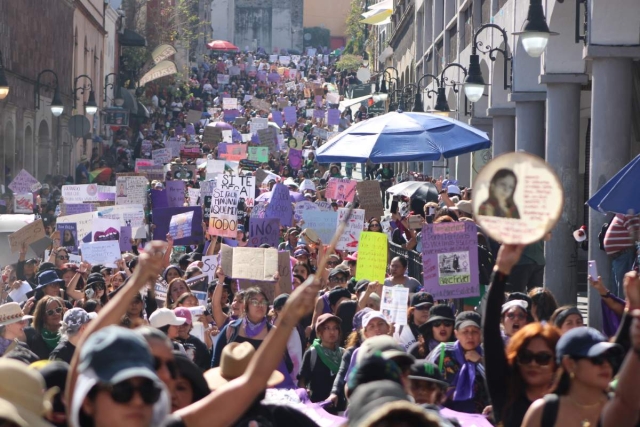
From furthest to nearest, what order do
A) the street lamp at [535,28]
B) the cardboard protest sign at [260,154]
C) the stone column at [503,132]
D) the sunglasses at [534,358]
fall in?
1. the cardboard protest sign at [260,154]
2. the stone column at [503,132]
3. the street lamp at [535,28]
4. the sunglasses at [534,358]

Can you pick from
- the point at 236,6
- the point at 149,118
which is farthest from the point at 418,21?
the point at 236,6

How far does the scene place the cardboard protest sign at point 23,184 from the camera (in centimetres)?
2288

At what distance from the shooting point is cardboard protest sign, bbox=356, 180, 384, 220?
19.7 m

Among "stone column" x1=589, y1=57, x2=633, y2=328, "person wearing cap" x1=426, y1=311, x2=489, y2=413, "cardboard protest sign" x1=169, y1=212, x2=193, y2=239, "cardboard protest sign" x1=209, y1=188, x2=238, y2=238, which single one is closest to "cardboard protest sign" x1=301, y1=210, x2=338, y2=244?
"cardboard protest sign" x1=209, y1=188, x2=238, y2=238

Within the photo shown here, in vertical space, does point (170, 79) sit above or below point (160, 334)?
above

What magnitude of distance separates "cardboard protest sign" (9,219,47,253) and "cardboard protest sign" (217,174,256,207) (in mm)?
2419

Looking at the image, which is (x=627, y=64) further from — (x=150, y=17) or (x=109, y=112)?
(x=150, y=17)

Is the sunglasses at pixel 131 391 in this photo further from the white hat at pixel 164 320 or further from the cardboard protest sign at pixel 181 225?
the cardboard protest sign at pixel 181 225

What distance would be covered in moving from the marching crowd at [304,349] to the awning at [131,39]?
37764mm

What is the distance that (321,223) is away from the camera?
55.7 ft

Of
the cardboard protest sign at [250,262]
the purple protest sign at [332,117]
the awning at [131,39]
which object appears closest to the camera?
the cardboard protest sign at [250,262]

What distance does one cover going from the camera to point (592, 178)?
47.7 feet

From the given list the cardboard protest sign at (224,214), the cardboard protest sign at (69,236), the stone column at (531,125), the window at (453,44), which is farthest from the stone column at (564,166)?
the window at (453,44)

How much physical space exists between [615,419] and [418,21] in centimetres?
4157
